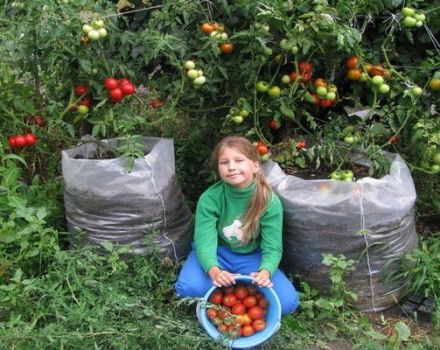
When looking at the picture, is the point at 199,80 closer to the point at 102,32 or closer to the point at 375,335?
the point at 102,32

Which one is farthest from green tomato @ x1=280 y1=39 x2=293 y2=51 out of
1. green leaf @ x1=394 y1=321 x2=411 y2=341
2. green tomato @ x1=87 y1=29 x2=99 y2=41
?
green leaf @ x1=394 y1=321 x2=411 y2=341

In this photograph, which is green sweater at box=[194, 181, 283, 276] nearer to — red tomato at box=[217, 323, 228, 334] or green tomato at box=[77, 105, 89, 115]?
red tomato at box=[217, 323, 228, 334]

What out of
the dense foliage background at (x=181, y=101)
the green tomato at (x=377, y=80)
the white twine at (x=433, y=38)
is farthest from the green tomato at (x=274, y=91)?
the white twine at (x=433, y=38)

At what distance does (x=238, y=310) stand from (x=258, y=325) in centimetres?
10

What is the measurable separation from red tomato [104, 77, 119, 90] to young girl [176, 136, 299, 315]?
512mm

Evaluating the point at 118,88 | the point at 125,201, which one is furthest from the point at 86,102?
the point at 125,201

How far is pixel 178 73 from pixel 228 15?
14.4 inches

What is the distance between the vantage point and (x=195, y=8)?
2.78 m

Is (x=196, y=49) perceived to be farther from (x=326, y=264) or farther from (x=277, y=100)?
(x=326, y=264)

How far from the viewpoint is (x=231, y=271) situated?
2.68m

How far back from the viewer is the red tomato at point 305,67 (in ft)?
9.00

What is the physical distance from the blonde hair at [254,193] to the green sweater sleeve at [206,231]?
13 centimetres

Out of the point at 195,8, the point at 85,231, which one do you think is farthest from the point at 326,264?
the point at 195,8

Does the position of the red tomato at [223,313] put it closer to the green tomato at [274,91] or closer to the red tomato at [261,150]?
the red tomato at [261,150]
